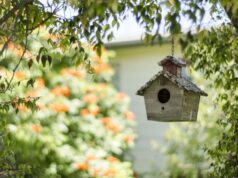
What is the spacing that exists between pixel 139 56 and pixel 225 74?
209 inches

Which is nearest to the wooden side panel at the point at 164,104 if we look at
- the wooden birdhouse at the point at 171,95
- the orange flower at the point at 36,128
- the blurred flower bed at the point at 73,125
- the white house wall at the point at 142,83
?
the wooden birdhouse at the point at 171,95

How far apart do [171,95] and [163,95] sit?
0.10 metres

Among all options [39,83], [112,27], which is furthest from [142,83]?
[112,27]

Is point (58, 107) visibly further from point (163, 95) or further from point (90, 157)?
point (163, 95)

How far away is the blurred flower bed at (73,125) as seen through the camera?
7.30 metres

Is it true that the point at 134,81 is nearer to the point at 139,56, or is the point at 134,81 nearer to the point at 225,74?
the point at 139,56

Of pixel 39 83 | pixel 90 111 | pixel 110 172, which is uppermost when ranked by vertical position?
pixel 39 83

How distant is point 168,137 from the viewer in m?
8.48

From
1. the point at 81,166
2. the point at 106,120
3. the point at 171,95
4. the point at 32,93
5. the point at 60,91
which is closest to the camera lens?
the point at 171,95

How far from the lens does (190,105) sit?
4211 millimetres

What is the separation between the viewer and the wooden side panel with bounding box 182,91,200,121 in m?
4.13

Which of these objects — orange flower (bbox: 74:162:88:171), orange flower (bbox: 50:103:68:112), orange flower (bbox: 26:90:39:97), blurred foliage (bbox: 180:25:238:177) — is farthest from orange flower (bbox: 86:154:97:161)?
blurred foliage (bbox: 180:25:238:177)

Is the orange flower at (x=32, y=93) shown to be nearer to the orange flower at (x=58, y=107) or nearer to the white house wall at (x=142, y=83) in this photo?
the orange flower at (x=58, y=107)

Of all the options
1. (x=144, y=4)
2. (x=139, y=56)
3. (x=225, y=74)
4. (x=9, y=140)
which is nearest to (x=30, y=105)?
(x=9, y=140)
